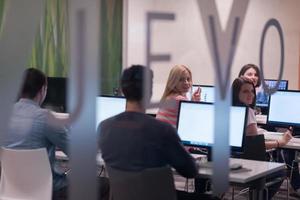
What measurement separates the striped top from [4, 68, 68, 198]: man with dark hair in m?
0.48

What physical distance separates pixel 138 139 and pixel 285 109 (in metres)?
2.19

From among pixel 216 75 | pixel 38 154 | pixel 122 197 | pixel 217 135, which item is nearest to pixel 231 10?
pixel 216 75

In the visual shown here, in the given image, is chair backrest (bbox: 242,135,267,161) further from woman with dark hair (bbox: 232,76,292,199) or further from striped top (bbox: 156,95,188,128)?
striped top (bbox: 156,95,188,128)

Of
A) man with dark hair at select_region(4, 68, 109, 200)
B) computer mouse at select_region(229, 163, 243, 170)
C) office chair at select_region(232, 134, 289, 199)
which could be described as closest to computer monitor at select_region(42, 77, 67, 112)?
man with dark hair at select_region(4, 68, 109, 200)

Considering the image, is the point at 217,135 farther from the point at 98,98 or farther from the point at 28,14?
the point at 28,14

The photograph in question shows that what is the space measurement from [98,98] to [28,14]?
0.49m

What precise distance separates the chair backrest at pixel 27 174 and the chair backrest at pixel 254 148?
123 centimetres

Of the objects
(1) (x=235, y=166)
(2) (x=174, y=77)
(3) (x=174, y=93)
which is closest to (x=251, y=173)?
(1) (x=235, y=166)

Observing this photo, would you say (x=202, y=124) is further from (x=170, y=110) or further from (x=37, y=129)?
(x=37, y=129)

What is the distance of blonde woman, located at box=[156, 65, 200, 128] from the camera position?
2.82 metres

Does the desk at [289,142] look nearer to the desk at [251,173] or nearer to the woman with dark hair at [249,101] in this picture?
the woman with dark hair at [249,101]

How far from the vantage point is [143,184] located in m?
2.52

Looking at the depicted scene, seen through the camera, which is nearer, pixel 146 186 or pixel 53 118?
pixel 146 186

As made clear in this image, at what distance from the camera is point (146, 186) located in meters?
2.52
